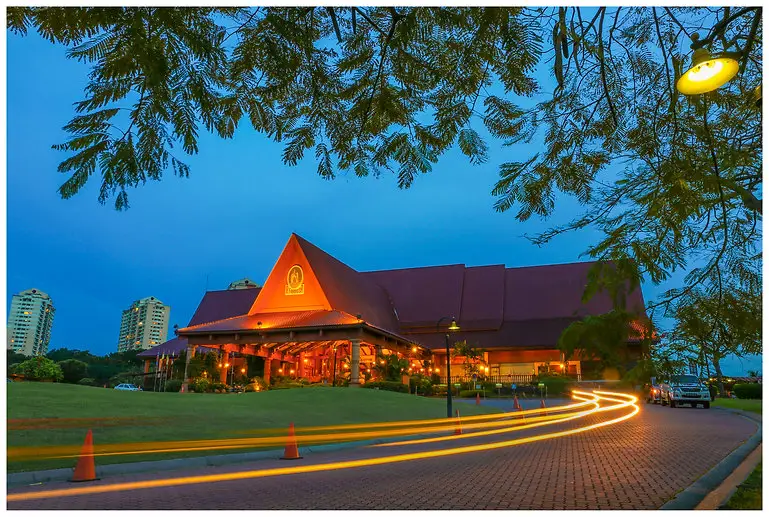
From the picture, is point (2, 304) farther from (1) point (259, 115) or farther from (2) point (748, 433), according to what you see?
(2) point (748, 433)

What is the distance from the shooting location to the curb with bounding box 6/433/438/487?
25.0 ft

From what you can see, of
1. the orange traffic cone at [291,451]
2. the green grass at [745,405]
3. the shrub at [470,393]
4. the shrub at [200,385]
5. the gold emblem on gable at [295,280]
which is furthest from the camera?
the gold emblem on gable at [295,280]

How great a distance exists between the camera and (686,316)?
3.72m

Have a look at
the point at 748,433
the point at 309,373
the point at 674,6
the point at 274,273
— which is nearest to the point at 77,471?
the point at 674,6

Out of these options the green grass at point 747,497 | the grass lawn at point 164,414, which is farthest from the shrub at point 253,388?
the green grass at point 747,497

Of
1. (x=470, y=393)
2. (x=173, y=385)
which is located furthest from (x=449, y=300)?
(x=173, y=385)

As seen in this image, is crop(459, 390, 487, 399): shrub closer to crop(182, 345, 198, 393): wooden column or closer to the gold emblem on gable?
the gold emblem on gable

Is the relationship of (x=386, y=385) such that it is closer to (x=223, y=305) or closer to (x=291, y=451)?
(x=291, y=451)

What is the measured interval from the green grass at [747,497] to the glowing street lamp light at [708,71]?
4.21 m

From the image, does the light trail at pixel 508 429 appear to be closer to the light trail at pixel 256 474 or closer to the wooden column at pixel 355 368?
the light trail at pixel 256 474

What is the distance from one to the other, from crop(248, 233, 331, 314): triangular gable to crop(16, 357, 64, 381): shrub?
14319 millimetres

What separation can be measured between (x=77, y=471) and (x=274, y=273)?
34874 mm

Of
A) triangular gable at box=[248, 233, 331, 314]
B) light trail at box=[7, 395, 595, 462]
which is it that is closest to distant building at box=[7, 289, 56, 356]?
triangular gable at box=[248, 233, 331, 314]

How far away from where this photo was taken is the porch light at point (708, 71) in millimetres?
3680
